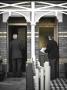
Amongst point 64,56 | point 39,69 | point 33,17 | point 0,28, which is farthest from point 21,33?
point 39,69

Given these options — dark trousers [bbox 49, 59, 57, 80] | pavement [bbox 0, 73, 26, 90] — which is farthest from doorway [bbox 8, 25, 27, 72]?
dark trousers [bbox 49, 59, 57, 80]

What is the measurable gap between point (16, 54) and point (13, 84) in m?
2.35

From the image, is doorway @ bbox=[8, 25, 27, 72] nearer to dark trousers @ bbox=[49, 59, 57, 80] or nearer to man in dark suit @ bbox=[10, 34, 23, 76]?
man in dark suit @ bbox=[10, 34, 23, 76]

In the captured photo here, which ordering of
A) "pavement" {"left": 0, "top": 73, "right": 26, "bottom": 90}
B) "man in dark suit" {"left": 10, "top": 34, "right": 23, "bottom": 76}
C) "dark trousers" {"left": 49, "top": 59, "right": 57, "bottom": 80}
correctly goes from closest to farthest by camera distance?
"pavement" {"left": 0, "top": 73, "right": 26, "bottom": 90} → "dark trousers" {"left": 49, "top": 59, "right": 57, "bottom": 80} → "man in dark suit" {"left": 10, "top": 34, "right": 23, "bottom": 76}

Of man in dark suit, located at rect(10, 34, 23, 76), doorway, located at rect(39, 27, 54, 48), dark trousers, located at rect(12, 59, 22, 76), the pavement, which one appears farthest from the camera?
doorway, located at rect(39, 27, 54, 48)

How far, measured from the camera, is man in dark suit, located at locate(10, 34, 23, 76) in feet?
53.6

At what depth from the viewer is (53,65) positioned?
15.4 m

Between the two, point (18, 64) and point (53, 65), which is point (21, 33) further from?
point (53, 65)

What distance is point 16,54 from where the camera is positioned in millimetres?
16484

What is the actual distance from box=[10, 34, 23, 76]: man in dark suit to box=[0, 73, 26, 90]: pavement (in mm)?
470

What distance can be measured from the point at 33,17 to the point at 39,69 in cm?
515

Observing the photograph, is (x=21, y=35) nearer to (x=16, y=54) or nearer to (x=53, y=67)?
(x=16, y=54)

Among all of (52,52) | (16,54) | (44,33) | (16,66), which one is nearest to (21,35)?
(44,33)

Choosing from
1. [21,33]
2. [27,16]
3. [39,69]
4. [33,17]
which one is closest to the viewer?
[39,69]
